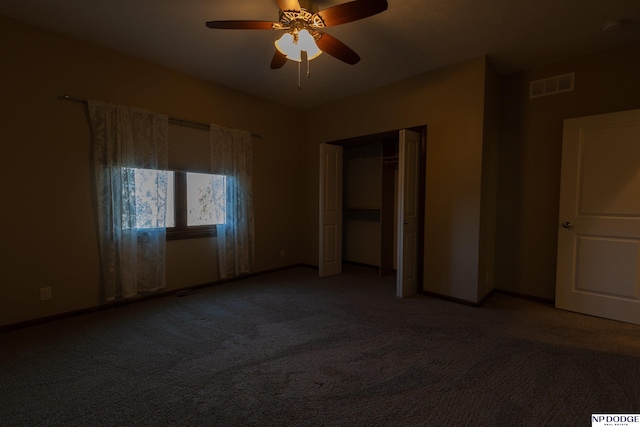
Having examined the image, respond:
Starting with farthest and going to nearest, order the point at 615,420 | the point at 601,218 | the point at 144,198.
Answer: the point at 144,198 → the point at 601,218 → the point at 615,420

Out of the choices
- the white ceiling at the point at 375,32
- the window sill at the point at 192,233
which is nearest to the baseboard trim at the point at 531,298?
the white ceiling at the point at 375,32

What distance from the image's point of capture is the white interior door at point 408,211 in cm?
348

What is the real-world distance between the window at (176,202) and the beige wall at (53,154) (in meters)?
0.32

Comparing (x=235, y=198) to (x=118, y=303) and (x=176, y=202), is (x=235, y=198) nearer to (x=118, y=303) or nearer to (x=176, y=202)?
(x=176, y=202)

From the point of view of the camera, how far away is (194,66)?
11.1 ft

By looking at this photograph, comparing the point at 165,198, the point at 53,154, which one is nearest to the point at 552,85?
the point at 165,198

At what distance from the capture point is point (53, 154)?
9.01 feet

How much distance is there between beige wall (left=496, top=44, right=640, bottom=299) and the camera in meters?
2.98

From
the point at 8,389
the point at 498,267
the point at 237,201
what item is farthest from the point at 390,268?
the point at 8,389

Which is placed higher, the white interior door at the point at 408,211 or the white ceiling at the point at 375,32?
the white ceiling at the point at 375,32

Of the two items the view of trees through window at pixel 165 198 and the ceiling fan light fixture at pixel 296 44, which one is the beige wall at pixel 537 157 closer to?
the ceiling fan light fixture at pixel 296 44

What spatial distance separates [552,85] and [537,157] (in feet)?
2.59

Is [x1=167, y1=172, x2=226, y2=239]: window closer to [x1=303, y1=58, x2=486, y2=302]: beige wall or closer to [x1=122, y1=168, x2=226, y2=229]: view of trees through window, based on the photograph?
[x1=122, y1=168, x2=226, y2=229]: view of trees through window

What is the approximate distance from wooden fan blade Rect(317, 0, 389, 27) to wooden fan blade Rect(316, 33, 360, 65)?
190 millimetres
